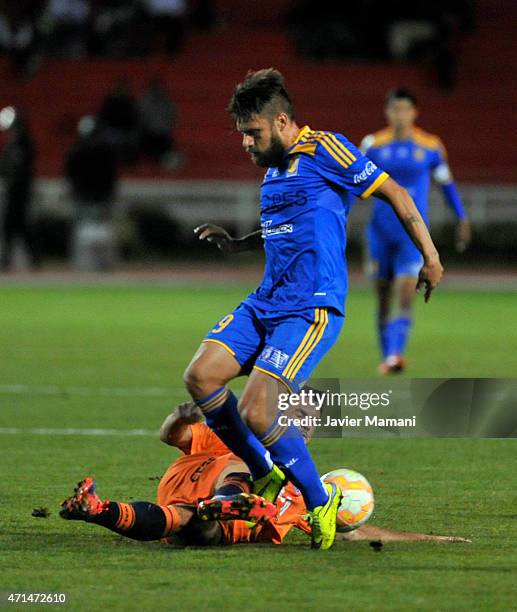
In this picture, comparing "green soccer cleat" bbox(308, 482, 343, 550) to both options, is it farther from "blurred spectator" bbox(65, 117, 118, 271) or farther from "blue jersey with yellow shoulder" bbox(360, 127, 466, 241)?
"blurred spectator" bbox(65, 117, 118, 271)

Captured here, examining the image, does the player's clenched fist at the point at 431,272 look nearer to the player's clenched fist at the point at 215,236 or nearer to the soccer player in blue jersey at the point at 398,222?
the player's clenched fist at the point at 215,236

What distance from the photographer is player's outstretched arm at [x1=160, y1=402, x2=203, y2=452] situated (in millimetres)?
6406

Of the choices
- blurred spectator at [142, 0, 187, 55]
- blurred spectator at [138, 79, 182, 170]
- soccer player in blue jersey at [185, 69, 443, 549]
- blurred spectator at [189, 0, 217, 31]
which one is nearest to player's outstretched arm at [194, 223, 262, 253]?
soccer player in blue jersey at [185, 69, 443, 549]

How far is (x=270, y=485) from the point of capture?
6.25m

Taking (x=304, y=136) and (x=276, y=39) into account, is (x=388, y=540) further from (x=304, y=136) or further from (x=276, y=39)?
(x=276, y=39)

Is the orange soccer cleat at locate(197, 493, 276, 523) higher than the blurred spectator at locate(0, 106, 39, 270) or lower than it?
lower

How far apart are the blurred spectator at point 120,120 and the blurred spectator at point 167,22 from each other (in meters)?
3.56

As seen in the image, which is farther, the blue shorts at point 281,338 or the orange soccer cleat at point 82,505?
the blue shorts at point 281,338

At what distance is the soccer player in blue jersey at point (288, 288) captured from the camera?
5.99m

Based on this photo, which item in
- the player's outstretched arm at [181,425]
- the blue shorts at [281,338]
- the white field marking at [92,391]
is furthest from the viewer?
the white field marking at [92,391]

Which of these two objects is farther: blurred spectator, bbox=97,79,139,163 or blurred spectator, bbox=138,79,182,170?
blurred spectator, bbox=138,79,182,170

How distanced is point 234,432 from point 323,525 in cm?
57

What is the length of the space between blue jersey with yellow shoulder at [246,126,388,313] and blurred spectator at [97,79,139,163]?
20194 millimetres

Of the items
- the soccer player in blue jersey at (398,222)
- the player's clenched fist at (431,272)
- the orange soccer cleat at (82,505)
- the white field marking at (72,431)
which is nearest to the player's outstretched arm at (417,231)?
the player's clenched fist at (431,272)
